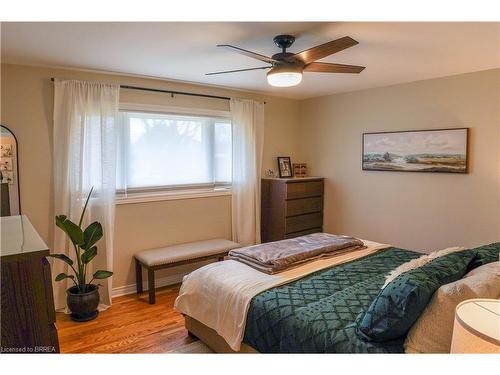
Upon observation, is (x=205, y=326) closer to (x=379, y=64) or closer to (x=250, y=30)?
A: (x=250, y=30)

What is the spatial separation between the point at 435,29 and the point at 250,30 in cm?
119

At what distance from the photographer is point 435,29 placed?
219cm

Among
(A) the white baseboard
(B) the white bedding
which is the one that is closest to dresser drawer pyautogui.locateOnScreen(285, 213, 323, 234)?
(A) the white baseboard

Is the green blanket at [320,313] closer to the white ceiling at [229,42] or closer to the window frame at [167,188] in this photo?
the white ceiling at [229,42]

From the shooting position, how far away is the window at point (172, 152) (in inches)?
144

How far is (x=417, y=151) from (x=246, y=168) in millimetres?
1981

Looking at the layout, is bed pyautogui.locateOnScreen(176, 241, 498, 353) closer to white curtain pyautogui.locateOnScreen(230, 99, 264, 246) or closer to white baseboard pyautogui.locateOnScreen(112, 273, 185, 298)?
white baseboard pyautogui.locateOnScreen(112, 273, 185, 298)

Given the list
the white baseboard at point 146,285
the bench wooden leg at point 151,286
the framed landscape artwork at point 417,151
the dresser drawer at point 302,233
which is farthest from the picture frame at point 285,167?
the bench wooden leg at point 151,286

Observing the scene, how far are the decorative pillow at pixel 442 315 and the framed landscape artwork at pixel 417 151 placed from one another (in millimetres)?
2261

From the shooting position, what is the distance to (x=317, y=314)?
6.01 ft

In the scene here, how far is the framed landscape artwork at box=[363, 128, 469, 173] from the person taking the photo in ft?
11.3

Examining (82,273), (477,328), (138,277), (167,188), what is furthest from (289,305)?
(167,188)

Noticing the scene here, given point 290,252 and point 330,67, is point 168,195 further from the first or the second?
point 330,67
